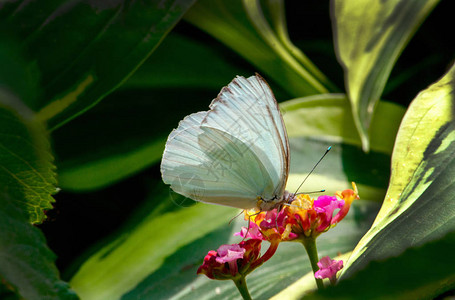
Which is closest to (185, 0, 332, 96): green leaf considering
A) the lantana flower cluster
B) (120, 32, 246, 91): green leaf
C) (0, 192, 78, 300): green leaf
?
(120, 32, 246, 91): green leaf

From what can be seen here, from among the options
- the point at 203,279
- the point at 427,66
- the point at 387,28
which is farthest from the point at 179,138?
the point at 427,66

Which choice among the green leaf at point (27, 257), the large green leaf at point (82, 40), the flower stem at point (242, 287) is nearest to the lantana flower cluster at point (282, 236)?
the flower stem at point (242, 287)

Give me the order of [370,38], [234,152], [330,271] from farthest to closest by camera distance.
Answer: [370,38]
[234,152]
[330,271]

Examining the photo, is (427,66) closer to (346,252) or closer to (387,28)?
(387,28)

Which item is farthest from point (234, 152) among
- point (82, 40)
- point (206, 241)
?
point (82, 40)

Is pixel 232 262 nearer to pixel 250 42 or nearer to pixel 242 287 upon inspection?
pixel 242 287

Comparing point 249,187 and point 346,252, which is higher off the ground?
point 249,187
